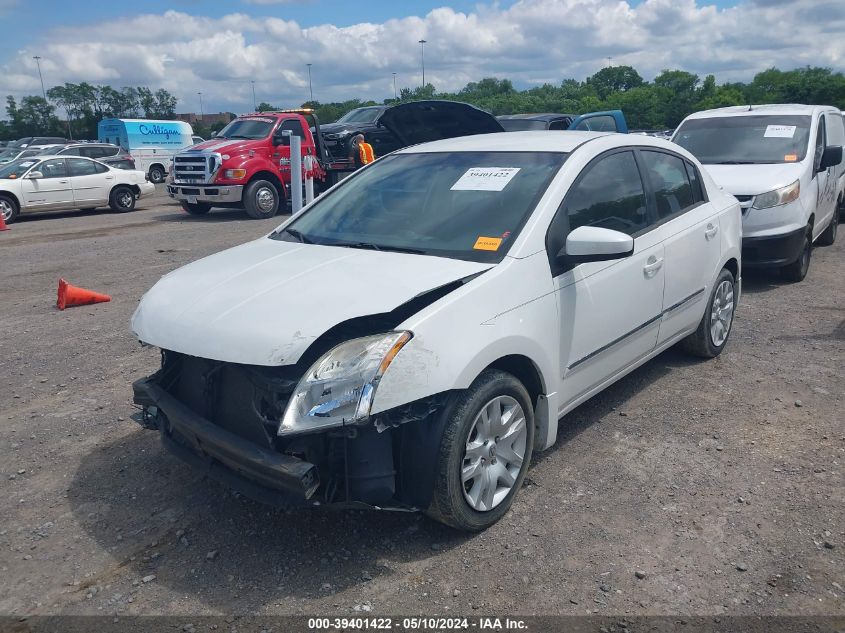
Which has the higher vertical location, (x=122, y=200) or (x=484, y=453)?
(x=484, y=453)

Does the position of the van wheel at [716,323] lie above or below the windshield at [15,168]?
below

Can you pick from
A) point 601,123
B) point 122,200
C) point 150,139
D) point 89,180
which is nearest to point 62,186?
point 89,180

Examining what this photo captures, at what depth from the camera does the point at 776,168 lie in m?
8.21

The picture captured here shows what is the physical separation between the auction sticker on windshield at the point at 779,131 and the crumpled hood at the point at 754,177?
60 centimetres

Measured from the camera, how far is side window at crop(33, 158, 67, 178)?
55.7ft

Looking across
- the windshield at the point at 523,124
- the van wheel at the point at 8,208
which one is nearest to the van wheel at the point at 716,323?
the windshield at the point at 523,124

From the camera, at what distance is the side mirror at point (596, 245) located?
3.55 m

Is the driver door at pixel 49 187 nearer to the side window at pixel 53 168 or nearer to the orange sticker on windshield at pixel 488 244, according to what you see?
the side window at pixel 53 168

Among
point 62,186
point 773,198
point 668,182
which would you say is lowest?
point 62,186

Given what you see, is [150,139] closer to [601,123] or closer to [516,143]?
[601,123]

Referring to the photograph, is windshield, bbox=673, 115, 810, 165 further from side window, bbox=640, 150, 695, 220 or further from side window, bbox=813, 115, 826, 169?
side window, bbox=640, 150, 695, 220

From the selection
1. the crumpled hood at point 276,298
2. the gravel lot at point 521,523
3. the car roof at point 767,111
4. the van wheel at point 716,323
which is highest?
the car roof at point 767,111

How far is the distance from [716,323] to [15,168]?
54.8 ft

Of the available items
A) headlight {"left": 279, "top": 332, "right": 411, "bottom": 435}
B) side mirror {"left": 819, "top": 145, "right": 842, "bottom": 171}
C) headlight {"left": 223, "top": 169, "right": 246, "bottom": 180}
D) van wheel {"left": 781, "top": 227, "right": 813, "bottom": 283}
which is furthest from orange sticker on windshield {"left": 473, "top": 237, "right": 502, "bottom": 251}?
headlight {"left": 223, "top": 169, "right": 246, "bottom": 180}
